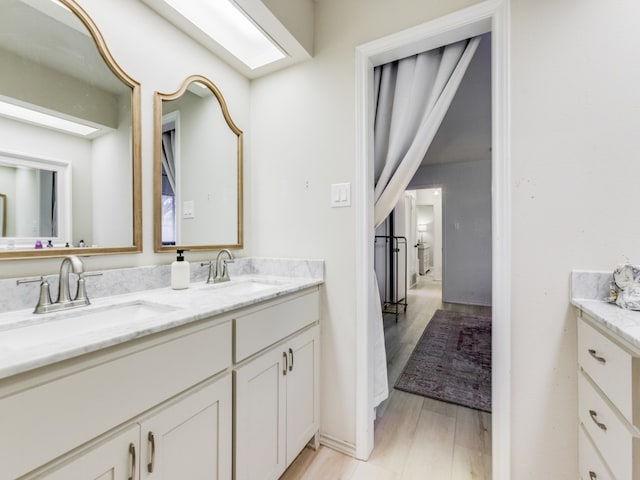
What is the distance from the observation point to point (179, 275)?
131 centimetres

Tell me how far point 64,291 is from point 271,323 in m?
Result: 0.73

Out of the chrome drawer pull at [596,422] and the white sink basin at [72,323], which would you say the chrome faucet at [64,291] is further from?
the chrome drawer pull at [596,422]

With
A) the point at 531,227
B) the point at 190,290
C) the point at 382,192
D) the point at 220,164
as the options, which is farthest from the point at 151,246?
the point at 531,227

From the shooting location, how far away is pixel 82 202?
3.71ft

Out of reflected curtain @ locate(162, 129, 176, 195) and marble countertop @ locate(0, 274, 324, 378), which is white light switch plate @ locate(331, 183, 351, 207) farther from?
reflected curtain @ locate(162, 129, 176, 195)

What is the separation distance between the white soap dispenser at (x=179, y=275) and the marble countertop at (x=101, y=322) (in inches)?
1.2

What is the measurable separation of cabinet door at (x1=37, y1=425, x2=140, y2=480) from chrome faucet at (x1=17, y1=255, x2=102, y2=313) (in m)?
0.51

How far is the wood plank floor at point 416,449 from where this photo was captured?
1.36 m

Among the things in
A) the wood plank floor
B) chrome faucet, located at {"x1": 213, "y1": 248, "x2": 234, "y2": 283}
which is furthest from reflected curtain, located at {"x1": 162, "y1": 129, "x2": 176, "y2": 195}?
the wood plank floor

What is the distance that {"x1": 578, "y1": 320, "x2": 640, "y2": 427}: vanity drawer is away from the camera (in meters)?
0.75

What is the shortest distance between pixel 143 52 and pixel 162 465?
1.62 meters

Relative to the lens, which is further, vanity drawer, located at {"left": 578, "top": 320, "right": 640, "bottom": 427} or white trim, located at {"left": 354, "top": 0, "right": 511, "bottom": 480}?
white trim, located at {"left": 354, "top": 0, "right": 511, "bottom": 480}

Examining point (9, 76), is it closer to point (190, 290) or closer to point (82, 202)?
point (82, 202)

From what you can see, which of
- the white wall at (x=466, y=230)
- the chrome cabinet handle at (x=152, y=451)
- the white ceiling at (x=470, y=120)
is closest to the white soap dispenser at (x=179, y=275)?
the chrome cabinet handle at (x=152, y=451)
